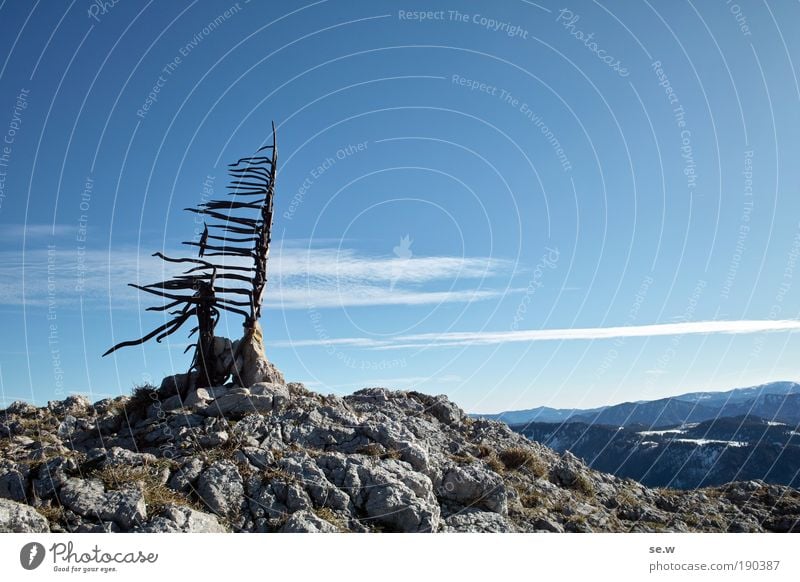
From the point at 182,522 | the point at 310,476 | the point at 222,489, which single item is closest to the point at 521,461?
the point at 310,476

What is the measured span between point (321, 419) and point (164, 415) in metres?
6.13

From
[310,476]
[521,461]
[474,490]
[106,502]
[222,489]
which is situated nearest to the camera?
→ [106,502]

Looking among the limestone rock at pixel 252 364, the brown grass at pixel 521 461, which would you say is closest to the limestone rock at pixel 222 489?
the limestone rock at pixel 252 364

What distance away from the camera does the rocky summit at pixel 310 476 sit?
13.9 metres

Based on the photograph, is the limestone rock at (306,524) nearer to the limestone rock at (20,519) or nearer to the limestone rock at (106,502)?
the limestone rock at (106,502)

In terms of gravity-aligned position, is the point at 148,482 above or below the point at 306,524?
above

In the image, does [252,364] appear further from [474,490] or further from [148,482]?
[474,490]

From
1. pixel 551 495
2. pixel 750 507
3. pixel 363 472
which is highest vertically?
pixel 363 472

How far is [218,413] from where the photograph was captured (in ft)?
65.2

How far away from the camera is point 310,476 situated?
15.9 m
